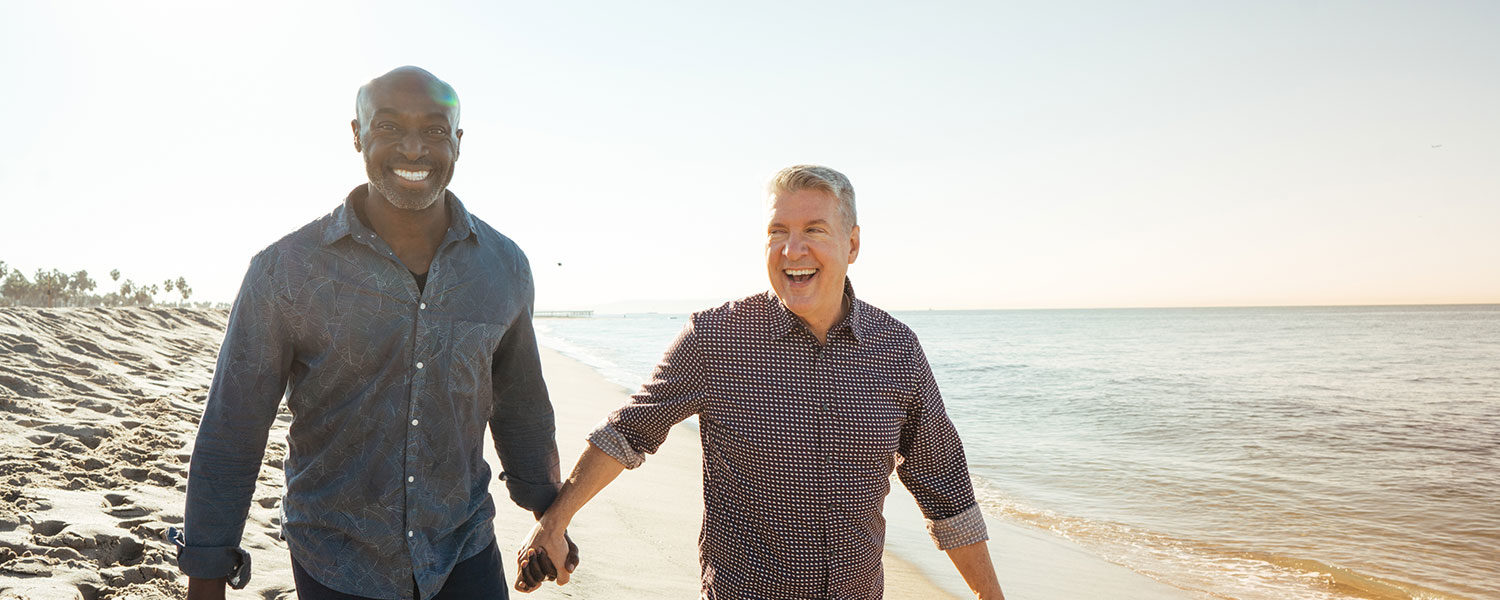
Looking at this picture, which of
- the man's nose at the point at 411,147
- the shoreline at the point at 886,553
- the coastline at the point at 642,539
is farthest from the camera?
the shoreline at the point at 886,553

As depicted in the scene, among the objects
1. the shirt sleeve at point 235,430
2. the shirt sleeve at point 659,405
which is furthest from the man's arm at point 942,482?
the shirt sleeve at point 235,430

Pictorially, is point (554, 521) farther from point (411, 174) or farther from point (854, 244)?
point (854, 244)

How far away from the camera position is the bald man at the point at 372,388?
2.03 m

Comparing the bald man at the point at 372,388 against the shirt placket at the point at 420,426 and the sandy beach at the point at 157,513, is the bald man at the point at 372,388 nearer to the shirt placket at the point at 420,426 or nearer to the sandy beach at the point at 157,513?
the shirt placket at the point at 420,426

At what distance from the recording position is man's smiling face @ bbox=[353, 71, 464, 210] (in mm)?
2215

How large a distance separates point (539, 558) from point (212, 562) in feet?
2.75

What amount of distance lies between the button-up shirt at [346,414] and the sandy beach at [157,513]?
181 cm

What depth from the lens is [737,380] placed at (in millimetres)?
2320

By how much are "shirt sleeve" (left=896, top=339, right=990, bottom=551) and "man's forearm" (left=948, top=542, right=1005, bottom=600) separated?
3 centimetres

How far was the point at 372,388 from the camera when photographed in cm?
208

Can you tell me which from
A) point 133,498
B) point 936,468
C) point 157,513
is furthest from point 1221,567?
point 133,498

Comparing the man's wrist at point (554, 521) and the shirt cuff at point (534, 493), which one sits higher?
the shirt cuff at point (534, 493)

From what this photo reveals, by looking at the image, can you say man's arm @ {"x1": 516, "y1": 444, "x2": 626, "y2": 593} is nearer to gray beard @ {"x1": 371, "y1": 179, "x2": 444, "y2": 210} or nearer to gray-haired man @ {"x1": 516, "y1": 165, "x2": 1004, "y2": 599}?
gray-haired man @ {"x1": 516, "y1": 165, "x2": 1004, "y2": 599}

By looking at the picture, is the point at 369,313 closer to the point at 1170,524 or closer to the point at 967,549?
the point at 967,549
